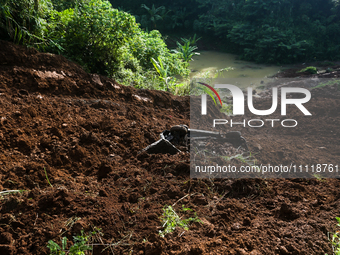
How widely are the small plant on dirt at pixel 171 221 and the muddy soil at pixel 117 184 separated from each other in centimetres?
4

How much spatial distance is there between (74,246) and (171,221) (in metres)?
0.65

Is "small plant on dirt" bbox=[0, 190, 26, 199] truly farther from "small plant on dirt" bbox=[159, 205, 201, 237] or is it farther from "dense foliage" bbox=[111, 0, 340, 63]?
"dense foliage" bbox=[111, 0, 340, 63]

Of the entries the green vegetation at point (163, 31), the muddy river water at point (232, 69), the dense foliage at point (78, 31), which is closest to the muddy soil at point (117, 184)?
the dense foliage at point (78, 31)

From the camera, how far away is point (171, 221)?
2.02 m

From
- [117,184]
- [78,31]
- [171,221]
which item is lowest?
[171,221]

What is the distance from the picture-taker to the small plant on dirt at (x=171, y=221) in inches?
76.5

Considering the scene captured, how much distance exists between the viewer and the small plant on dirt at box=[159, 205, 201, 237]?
1.94 metres

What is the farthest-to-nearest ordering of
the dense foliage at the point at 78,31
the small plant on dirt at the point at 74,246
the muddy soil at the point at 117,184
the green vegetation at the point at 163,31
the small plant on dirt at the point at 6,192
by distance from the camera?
1. the green vegetation at the point at 163,31
2. the dense foliage at the point at 78,31
3. the small plant on dirt at the point at 6,192
4. the muddy soil at the point at 117,184
5. the small plant on dirt at the point at 74,246

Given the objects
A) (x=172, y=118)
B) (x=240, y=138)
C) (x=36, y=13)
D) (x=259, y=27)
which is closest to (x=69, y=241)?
(x=240, y=138)

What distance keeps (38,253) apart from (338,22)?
1422cm

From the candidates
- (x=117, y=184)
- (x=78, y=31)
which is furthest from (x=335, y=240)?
(x=78, y=31)

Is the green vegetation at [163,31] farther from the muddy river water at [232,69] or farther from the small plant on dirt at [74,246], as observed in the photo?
the small plant on dirt at [74,246]

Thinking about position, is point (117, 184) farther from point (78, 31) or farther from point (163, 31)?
point (163, 31)

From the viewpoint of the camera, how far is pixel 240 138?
11.3 feet
